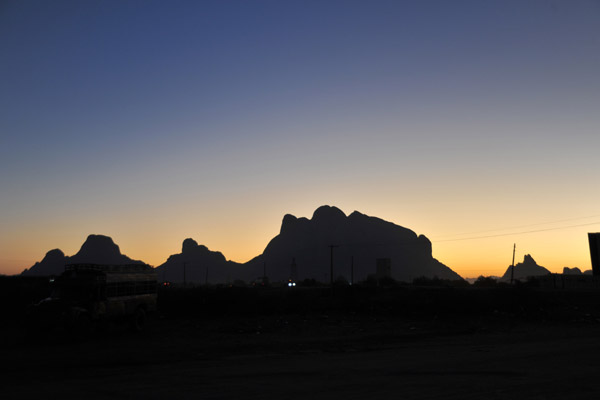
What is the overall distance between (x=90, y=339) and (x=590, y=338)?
21.3 metres

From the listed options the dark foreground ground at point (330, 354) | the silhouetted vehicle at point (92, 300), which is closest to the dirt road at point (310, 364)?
the dark foreground ground at point (330, 354)

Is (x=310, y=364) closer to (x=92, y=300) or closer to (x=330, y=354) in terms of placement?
(x=330, y=354)

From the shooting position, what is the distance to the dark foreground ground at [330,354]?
33.1ft

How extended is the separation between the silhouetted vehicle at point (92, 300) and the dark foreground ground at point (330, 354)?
0.78 m

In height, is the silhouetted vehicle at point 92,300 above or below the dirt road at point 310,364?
above

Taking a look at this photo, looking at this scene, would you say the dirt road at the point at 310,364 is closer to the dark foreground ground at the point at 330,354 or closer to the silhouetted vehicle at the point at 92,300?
the dark foreground ground at the point at 330,354

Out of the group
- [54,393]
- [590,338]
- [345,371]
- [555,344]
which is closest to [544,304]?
[590,338]

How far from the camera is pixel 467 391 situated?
31.8 ft

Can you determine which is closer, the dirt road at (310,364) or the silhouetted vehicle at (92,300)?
the dirt road at (310,364)

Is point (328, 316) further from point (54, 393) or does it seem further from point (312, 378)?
point (54, 393)

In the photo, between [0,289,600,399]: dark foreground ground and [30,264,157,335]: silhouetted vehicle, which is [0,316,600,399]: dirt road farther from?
[30,264,157,335]: silhouetted vehicle

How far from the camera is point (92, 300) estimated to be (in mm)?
19047

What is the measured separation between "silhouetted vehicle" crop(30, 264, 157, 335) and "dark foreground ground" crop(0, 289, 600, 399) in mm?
784

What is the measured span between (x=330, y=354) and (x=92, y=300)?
1031cm
